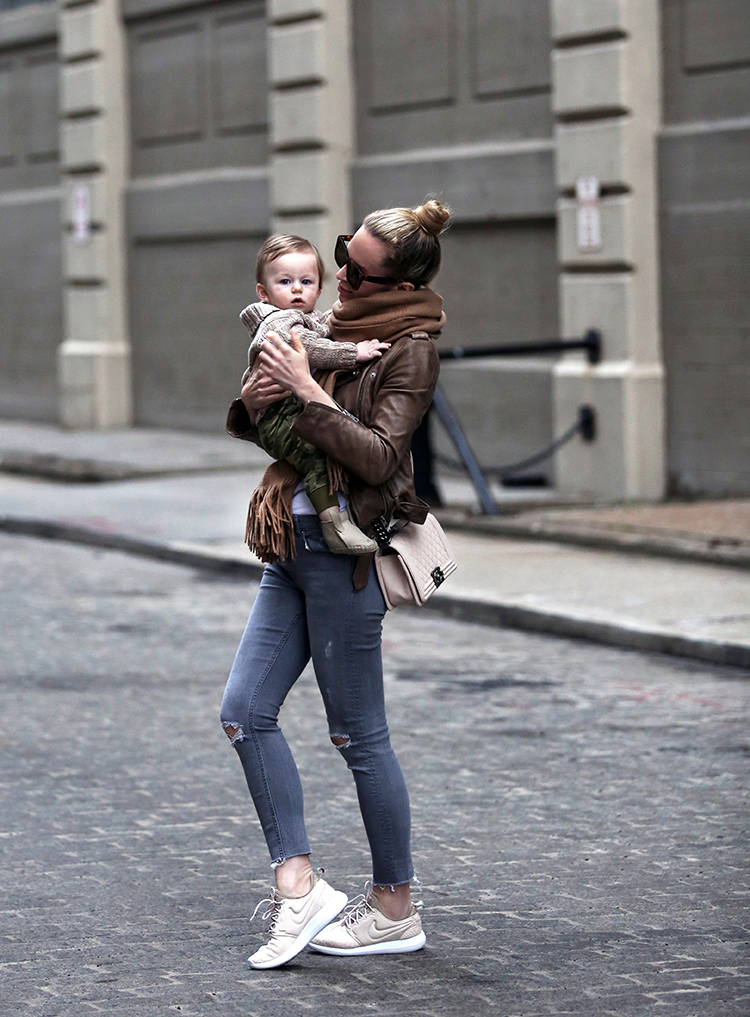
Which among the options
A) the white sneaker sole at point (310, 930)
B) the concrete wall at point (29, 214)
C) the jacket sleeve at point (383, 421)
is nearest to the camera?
the jacket sleeve at point (383, 421)

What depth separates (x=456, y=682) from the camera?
8.60 metres

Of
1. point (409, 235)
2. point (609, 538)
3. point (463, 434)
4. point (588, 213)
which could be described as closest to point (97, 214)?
point (588, 213)

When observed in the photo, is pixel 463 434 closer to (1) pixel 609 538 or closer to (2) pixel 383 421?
(1) pixel 609 538

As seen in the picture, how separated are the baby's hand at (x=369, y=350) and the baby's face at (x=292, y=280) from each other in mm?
179

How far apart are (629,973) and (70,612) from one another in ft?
21.5

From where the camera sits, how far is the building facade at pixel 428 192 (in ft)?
46.8

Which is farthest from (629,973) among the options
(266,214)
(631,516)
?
(266,214)

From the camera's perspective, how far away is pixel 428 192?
1488 cm

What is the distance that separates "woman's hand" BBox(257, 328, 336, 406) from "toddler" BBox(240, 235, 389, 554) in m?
0.05

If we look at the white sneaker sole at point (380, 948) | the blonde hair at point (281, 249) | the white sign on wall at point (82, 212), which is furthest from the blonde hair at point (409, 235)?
the white sign on wall at point (82, 212)

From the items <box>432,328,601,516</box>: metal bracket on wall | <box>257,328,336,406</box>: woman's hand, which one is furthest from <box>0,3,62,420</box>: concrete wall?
<box>257,328,336,406</box>: woman's hand

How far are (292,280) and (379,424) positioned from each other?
0.44 m

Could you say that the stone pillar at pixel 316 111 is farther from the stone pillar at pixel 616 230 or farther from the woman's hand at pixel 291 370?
the woman's hand at pixel 291 370

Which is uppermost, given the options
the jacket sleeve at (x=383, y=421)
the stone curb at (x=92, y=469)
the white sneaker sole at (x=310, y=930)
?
the jacket sleeve at (x=383, y=421)
